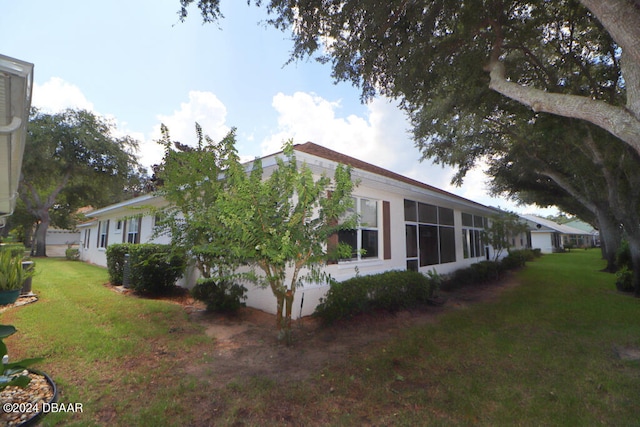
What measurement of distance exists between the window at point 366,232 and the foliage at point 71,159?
23.1 meters

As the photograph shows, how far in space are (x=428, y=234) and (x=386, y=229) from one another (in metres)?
2.97

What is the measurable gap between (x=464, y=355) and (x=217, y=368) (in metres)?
3.67

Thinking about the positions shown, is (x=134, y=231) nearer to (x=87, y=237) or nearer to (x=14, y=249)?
(x=14, y=249)

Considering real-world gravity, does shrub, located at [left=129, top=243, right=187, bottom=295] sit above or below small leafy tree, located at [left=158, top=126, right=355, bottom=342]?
below

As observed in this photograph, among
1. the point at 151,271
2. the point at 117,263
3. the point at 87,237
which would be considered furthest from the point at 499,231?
the point at 87,237

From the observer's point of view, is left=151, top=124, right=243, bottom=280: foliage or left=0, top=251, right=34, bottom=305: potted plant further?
left=0, top=251, right=34, bottom=305: potted plant

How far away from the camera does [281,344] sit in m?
4.70

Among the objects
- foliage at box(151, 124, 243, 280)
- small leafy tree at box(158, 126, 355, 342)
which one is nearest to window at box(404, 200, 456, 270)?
small leafy tree at box(158, 126, 355, 342)

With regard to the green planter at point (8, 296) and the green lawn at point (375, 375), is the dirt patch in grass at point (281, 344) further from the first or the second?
the green planter at point (8, 296)

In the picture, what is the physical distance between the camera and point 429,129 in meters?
11.0

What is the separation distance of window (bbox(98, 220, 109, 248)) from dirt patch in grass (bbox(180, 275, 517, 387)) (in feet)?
42.6

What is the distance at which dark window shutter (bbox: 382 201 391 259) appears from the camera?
814 cm

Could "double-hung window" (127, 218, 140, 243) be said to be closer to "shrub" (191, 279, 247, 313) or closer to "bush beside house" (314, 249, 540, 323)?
"shrub" (191, 279, 247, 313)

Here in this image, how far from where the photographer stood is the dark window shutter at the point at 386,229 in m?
8.14
